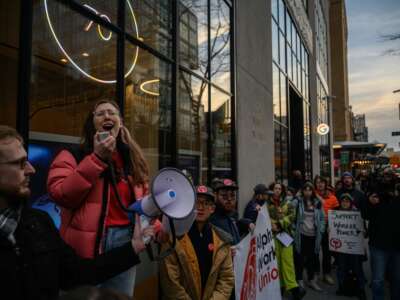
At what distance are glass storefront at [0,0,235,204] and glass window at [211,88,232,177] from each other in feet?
0.07

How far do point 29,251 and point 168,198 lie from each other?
0.60 m

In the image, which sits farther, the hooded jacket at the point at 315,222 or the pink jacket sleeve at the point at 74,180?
the hooded jacket at the point at 315,222

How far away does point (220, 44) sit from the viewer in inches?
309

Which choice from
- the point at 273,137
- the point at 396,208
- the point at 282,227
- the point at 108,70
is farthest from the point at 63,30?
the point at 273,137

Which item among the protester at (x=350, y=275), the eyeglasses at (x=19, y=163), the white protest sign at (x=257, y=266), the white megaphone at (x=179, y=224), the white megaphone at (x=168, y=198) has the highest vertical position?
the eyeglasses at (x=19, y=163)

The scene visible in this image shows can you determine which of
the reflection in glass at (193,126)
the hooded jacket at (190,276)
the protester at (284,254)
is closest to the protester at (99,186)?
the hooded jacket at (190,276)

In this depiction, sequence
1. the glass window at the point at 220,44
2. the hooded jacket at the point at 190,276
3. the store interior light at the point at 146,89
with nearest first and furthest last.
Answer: the hooded jacket at the point at 190,276 < the store interior light at the point at 146,89 < the glass window at the point at 220,44

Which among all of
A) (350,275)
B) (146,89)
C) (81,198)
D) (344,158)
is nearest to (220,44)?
(146,89)

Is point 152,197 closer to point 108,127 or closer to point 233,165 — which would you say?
point 108,127

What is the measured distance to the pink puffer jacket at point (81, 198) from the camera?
5.82ft

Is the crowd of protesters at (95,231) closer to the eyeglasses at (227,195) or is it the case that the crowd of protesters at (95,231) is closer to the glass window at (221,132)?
the eyeglasses at (227,195)

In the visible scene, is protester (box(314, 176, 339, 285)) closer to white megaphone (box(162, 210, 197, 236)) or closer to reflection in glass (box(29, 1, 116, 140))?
reflection in glass (box(29, 1, 116, 140))

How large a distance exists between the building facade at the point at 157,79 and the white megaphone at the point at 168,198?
6.06ft

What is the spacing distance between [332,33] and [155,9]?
190 feet
